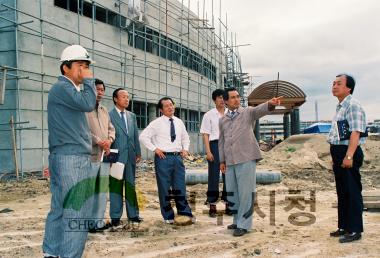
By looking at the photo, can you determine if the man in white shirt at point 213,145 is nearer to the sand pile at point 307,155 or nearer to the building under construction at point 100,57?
the building under construction at point 100,57

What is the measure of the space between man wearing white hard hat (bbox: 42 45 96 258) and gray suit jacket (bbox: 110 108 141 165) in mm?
1526

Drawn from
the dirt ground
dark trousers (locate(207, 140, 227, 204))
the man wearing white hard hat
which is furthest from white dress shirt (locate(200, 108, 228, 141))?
the man wearing white hard hat

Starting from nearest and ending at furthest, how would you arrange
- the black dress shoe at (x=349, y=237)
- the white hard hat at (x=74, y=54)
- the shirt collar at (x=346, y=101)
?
the white hard hat at (x=74, y=54) < the black dress shoe at (x=349, y=237) < the shirt collar at (x=346, y=101)

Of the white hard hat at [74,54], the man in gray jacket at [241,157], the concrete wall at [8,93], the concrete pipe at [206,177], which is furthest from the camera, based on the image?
the concrete wall at [8,93]

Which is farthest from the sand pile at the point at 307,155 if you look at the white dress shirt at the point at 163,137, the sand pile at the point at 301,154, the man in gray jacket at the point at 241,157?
the man in gray jacket at the point at 241,157

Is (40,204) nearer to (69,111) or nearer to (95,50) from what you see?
(69,111)

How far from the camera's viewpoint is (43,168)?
9727mm

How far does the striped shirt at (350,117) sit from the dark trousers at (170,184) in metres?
1.79

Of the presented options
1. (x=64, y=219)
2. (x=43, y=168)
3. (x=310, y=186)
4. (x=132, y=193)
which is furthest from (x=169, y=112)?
(x=43, y=168)

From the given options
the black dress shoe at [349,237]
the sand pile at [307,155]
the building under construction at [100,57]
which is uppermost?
the building under construction at [100,57]

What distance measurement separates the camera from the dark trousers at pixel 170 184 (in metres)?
4.71

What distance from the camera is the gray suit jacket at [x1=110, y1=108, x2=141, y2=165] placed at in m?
4.54

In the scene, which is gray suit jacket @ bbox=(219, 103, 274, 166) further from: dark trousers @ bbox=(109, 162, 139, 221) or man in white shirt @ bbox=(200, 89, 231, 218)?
dark trousers @ bbox=(109, 162, 139, 221)

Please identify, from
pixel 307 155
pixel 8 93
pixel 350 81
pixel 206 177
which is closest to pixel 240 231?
pixel 350 81
